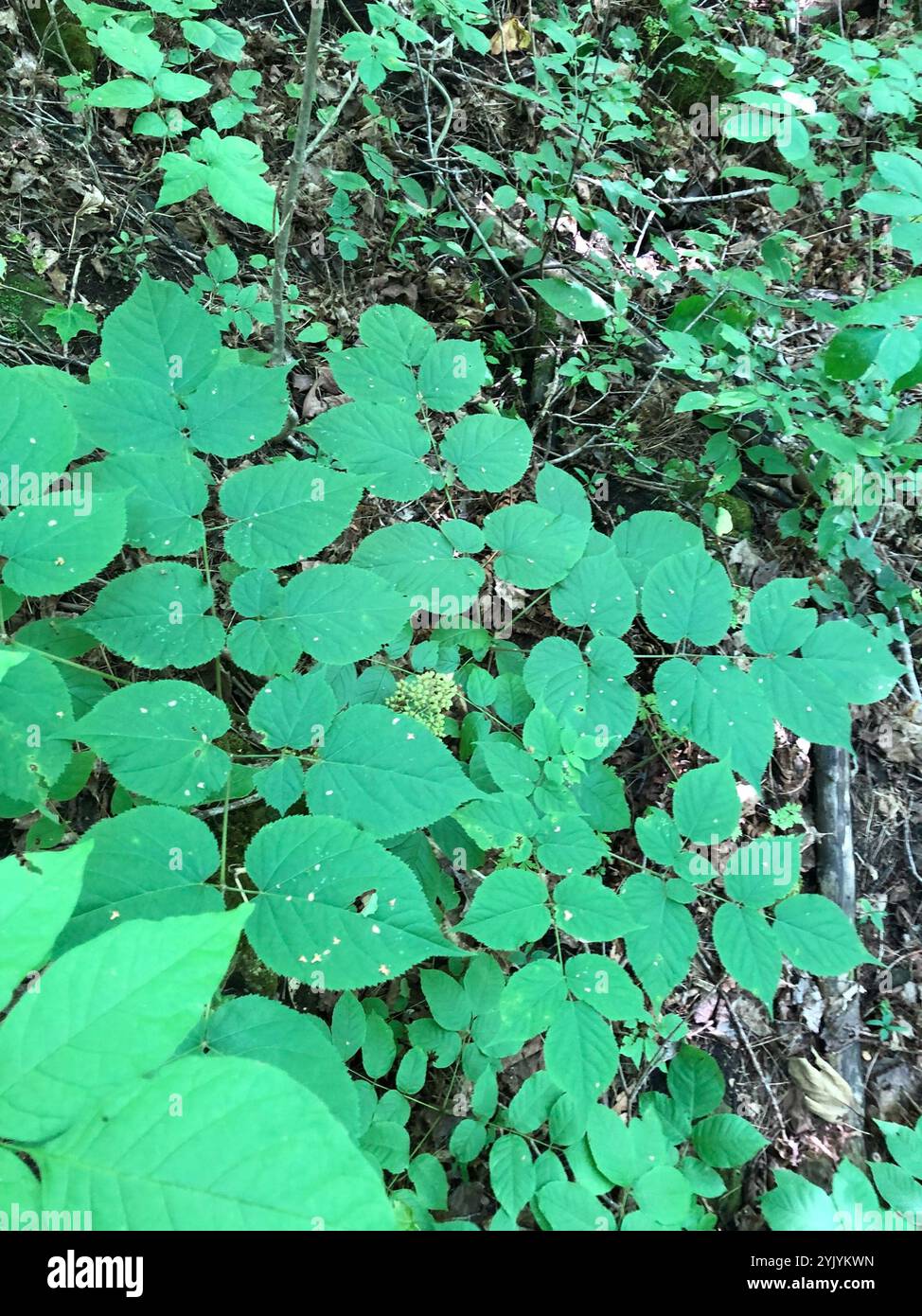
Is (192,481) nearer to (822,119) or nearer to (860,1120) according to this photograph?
(822,119)

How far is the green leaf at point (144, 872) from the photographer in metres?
1.23

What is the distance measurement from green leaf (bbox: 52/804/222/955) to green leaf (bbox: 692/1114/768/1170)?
172 cm

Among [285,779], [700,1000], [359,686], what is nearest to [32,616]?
[359,686]

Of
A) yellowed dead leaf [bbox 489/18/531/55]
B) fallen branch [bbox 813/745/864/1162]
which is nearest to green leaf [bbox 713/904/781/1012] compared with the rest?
fallen branch [bbox 813/745/864/1162]

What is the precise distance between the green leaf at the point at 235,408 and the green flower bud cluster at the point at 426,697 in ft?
2.41

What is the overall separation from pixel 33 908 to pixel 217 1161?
0.33 m

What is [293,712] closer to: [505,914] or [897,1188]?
[505,914]

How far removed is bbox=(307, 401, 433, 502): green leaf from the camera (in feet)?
6.38

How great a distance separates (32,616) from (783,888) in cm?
221

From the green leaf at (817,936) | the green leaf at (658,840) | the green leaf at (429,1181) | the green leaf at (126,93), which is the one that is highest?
the green leaf at (126,93)

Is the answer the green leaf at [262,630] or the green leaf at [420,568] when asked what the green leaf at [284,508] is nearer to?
the green leaf at [262,630]

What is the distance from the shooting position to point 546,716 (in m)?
1.83

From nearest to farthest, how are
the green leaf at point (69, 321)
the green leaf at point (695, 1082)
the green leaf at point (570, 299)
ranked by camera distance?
the green leaf at point (695, 1082), the green leaf at point (69, 321), the green leaf at point (570, 299)

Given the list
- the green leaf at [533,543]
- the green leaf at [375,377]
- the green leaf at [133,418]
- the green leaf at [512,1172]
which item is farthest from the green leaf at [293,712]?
the green leaf at [512,1172]
